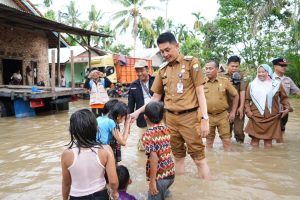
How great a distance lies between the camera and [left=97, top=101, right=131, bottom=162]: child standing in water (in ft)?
11.8

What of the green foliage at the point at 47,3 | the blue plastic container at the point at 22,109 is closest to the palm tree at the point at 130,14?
the green foliage at the point at 47,3

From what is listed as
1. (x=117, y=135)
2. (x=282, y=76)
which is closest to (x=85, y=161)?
(x=117, y=135)

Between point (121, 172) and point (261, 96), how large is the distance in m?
3.59

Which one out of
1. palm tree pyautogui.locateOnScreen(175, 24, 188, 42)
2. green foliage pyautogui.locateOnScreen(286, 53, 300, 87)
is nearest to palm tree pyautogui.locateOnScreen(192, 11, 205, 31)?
palm tree pyautogui.locateOnScreen(175, 24, 188, 42)

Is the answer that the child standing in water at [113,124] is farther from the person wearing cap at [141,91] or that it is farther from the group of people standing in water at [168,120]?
the person wearing cap at [141,91]

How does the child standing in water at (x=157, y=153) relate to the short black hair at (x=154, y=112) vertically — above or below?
below

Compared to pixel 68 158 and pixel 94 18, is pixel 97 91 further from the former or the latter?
pixel 94 18

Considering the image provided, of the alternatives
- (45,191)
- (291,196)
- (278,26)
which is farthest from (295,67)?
(45,191)

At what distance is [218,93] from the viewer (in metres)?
5.66

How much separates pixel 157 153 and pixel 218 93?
2775mm

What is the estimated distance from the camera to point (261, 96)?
5.89m

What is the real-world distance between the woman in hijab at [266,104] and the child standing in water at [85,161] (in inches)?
160

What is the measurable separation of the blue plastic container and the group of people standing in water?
514cm

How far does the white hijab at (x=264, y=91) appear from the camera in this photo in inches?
231
